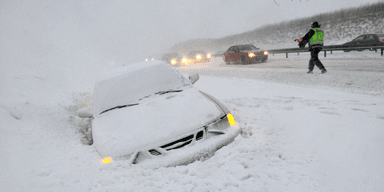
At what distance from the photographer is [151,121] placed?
2.95 meters

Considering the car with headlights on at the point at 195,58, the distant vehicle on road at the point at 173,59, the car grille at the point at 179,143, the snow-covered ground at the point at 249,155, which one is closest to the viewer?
the snow-covered ground at the point at 249,155

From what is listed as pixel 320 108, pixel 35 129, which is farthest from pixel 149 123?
pixel 320 108

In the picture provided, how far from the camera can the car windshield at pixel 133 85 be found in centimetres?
362

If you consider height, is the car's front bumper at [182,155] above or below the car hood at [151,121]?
below

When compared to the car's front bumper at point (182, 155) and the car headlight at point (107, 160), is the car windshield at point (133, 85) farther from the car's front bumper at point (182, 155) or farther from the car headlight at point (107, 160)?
the car's front bumper at point (182, 155)

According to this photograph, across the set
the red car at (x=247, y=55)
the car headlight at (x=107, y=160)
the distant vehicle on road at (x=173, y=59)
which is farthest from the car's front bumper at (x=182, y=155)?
the distant vehicle on road at (x=173, y=59)

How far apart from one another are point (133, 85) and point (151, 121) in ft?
3.68

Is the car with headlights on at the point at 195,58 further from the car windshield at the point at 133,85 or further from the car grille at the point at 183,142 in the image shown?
the car grille at the point at 183,142

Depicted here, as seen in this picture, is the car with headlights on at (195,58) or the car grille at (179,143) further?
the car with headlights on at (195,58)

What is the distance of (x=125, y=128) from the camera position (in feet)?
9.66

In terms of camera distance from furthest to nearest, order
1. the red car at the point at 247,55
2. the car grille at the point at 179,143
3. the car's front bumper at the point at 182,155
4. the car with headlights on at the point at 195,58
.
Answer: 1. the car with headlights on at the point at 195,58
2. the red car at the point at 247,55
3. the car grille at the point at 179,143
4. the car's front bumper at the point at 182,155

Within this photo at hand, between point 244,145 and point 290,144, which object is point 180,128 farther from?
point 290,144

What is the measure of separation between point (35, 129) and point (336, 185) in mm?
4606

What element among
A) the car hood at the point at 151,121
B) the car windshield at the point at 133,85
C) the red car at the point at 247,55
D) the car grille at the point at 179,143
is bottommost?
the car grille at the point at 179,143
